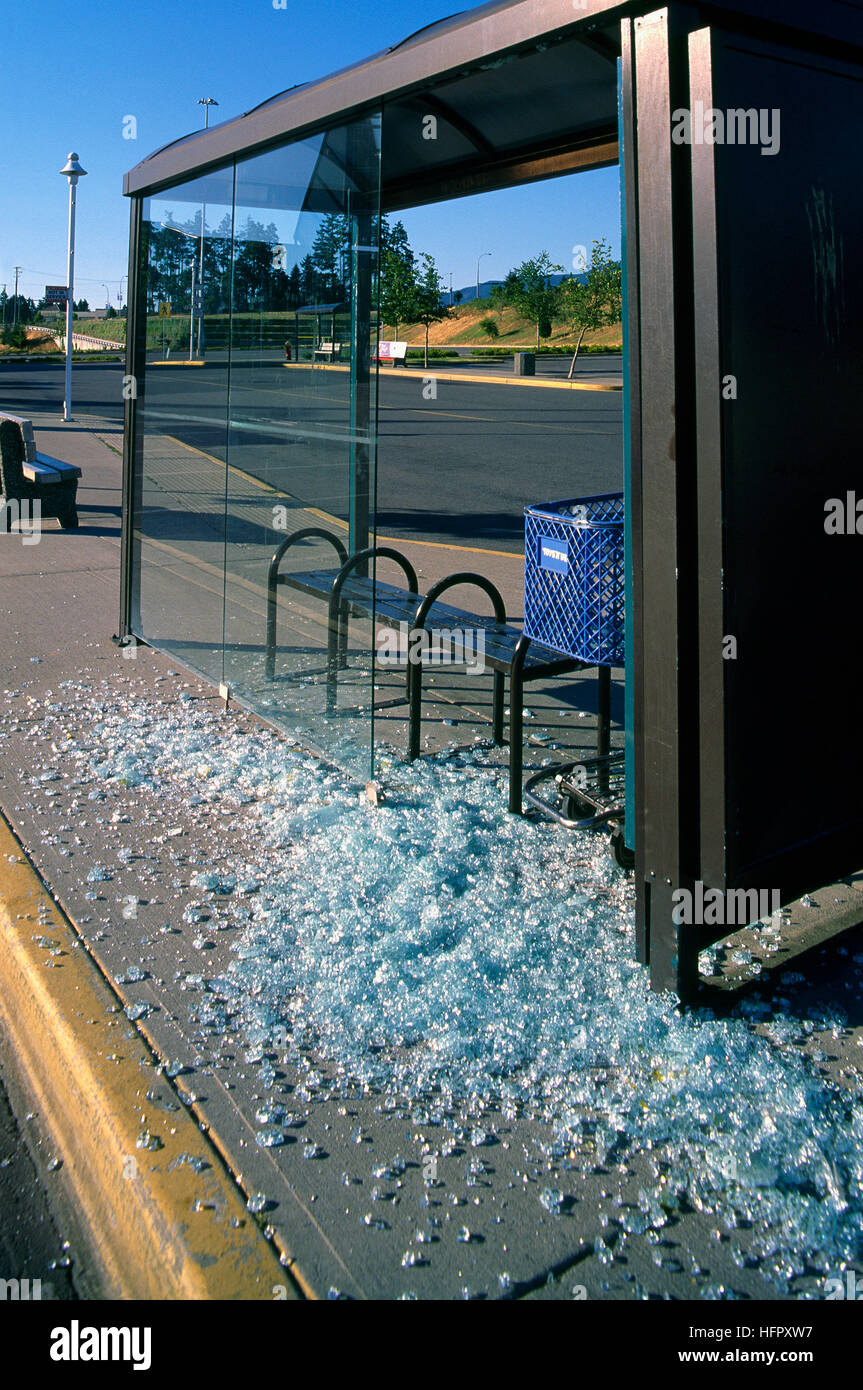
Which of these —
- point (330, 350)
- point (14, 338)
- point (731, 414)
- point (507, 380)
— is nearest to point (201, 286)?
point (330, 350)

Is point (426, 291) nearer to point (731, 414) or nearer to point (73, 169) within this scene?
point (73, 169)

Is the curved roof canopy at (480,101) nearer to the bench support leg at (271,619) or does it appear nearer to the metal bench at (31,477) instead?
the bench support leg at (271,619)

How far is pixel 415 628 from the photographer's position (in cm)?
484

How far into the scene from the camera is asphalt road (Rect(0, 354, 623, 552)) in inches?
200

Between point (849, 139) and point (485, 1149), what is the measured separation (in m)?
2.69

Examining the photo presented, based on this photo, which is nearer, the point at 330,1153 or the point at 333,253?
the point at 330,1153

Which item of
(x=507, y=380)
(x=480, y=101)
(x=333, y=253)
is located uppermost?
(x=507, y=380)

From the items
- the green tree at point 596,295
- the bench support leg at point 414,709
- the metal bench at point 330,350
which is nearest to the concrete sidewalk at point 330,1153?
the bench support leg at point 414,709

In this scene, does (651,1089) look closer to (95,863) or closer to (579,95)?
(95,863)

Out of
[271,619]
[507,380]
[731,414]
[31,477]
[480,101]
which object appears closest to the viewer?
[731,414]

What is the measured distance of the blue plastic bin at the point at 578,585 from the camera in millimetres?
4020

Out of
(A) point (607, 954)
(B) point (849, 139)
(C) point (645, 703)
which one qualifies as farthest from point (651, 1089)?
(B) point (849, 139)

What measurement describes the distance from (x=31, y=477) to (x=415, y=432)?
42.1ft

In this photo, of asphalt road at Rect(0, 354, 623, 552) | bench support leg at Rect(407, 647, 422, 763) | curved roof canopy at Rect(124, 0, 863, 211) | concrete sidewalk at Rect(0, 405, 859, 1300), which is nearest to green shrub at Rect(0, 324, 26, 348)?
asphalt road at Rect(0, 354, 623, 552)
